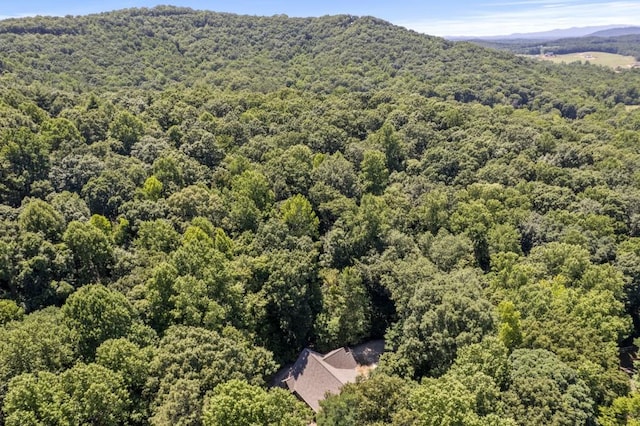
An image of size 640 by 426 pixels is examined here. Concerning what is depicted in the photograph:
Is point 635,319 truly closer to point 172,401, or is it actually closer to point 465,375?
point 465,375

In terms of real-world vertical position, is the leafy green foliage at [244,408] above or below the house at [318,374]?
above

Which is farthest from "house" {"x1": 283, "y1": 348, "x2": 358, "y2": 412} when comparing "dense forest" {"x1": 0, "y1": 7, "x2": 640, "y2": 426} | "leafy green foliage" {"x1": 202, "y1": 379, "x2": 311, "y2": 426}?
"leafy green foliage" {"x1": 202, "y1": 379, "x2": 311, "y2": 426}

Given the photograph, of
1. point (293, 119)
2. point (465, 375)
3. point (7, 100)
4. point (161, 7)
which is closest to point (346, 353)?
point (465, 375)

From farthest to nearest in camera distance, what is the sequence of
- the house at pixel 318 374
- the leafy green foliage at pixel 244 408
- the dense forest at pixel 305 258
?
the house at pixel 318 374
the dense forest at pixel 305 258
the leafy green foliage at pixel 244 408

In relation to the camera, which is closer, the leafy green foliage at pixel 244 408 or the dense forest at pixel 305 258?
the leafy green foliage at pixel 244 408

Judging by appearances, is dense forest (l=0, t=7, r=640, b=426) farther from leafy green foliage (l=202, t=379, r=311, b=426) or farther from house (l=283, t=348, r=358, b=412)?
house (l=283, t=348, r=358, b=412)

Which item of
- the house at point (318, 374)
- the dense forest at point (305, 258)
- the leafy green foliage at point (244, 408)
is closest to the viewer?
the leafy green foliage at point (244, 408)

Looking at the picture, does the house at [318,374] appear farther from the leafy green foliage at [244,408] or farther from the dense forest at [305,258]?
the leafy green foliage at [244,408]

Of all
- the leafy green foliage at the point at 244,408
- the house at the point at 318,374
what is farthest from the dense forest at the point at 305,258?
the house at the point at 318,374
